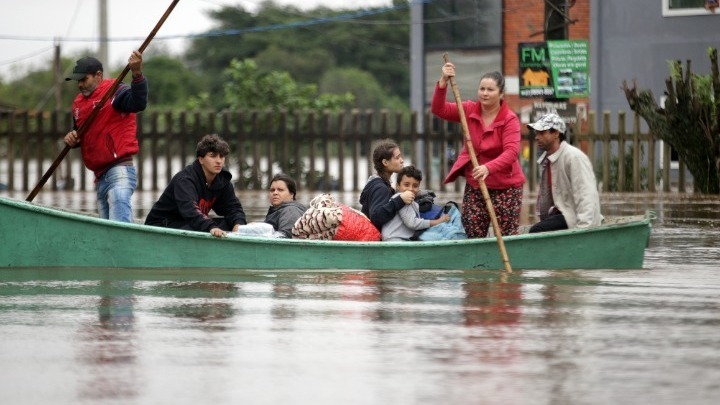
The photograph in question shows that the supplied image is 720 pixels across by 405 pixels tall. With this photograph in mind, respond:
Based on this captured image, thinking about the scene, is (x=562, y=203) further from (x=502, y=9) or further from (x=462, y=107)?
(x=502, y=9)

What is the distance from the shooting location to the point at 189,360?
812 cm

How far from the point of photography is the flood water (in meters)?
7.34

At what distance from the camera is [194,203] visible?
1297 cm

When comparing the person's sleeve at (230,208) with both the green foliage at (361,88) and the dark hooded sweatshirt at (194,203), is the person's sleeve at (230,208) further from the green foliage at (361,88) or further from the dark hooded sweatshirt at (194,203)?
the green foliage at (361,88)

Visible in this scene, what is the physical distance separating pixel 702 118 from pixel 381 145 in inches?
485

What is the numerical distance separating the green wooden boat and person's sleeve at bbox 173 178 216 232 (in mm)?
386

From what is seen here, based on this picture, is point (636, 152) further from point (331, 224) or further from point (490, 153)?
point (331, 224)

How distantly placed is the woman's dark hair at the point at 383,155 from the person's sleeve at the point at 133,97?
2.04 m

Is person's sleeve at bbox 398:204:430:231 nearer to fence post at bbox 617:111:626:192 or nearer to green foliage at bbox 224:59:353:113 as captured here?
fence post at bbox 617:111:626:192

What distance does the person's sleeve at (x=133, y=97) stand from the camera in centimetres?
1312

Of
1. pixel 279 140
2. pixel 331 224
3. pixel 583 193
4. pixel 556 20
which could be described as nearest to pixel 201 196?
pixel 331 224

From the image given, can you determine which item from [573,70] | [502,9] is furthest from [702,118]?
[502,9]

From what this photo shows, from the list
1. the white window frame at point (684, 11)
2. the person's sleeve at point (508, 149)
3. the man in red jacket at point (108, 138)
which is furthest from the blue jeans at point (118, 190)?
the white window frame at point (684, 11)

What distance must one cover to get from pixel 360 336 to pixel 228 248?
375 centimetres
